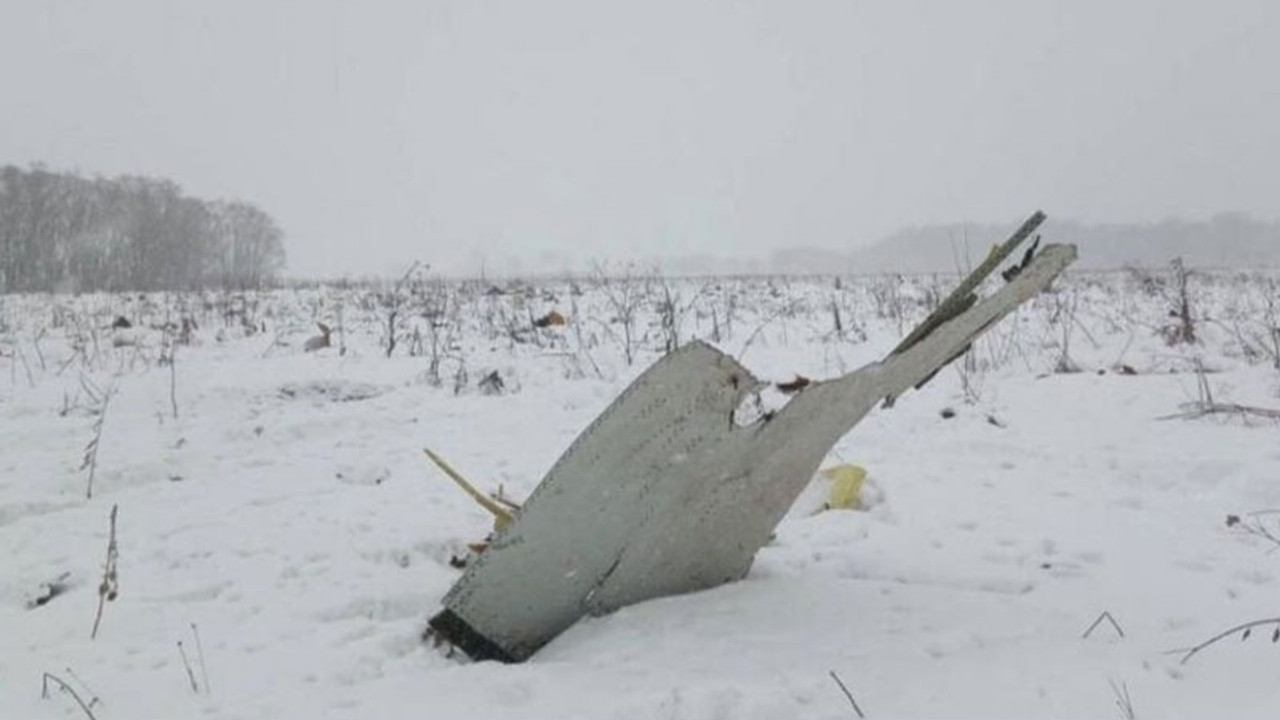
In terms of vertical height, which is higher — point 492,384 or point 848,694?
point 492,384

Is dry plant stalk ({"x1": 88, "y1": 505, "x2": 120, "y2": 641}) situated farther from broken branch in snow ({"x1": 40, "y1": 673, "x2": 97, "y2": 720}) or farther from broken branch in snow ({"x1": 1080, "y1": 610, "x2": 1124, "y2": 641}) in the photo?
broken branch in snow ({"x1": 1080, "y1": 610, "x2": 1124, "y2": 641})

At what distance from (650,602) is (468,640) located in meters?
0.44

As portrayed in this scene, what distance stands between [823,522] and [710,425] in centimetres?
110

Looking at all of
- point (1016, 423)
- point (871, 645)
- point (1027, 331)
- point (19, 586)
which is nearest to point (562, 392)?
point (1016, 423)

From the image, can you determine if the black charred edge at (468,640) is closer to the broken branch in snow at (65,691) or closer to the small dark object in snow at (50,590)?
the broken branch in snow at (65,691)

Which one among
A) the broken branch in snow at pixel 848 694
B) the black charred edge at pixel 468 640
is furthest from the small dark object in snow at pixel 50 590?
the broken branch in snow at pixel 848 694

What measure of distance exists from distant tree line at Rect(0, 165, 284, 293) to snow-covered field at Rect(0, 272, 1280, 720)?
38065 millimetres

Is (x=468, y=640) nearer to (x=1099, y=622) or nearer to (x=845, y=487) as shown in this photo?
(x=1099, y=622)

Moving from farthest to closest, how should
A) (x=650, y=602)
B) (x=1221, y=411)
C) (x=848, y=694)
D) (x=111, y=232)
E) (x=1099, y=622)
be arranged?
(x=111, y=232) < (x=1221, y=411) < (x=650, y=602) < (x=1099, y=622) < (x=848, y=694)

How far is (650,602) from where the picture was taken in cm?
212

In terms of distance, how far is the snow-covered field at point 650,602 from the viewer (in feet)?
5.59

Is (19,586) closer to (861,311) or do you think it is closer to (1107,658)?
(1107,658)

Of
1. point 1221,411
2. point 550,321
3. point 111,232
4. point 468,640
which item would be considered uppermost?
point 111,232

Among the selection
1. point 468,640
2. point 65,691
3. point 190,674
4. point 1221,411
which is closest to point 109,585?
point 65,691
